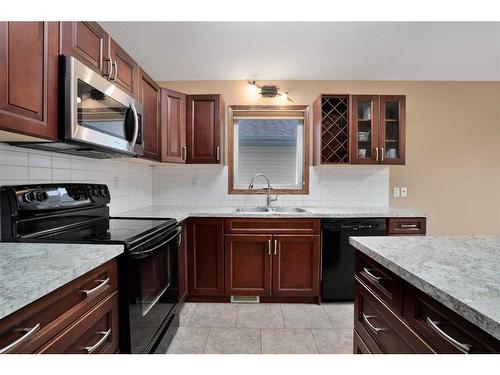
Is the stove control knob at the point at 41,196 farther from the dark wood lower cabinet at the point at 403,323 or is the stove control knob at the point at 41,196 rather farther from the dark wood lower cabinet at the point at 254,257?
the dark wood lower cabinet at the point at 403,323

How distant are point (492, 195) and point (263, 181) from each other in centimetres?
275

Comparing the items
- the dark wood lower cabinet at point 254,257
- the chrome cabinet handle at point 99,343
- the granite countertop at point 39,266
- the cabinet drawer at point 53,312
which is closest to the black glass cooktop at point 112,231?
A: the granite countertop at point 39,266

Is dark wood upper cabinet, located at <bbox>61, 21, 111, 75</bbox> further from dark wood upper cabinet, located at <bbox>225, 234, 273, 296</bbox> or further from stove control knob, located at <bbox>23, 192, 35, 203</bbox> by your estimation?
dark wood upper cabinet, located at <bbox>225, 234, 273, 296</bbox>

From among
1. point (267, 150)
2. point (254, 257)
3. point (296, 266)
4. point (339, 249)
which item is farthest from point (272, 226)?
point (267, 150)

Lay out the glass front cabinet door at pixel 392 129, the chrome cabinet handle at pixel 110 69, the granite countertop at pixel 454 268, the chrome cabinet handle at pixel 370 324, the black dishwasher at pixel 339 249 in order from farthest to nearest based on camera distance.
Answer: the glass front cabinet door at pixel 392 129 < the black dishwasher at pixel 339 249 < the chrome cabinet handle at pixel 110 69 < the chrome cabinet handle at pixel 370 324 < the granite countertop at pixel 454 268

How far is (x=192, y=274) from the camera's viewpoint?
2.38 m

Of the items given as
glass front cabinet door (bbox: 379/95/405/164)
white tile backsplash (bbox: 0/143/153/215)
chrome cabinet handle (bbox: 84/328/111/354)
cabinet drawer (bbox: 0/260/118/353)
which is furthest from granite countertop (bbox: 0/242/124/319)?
glass front cabinet door (bbox: 379/95/405/164)

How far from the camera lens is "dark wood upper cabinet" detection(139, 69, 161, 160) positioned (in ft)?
Answer: 6.68

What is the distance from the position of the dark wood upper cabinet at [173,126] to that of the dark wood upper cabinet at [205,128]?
75 mm

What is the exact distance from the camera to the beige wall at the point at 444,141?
2.98 meters

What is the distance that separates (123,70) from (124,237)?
114 cm
